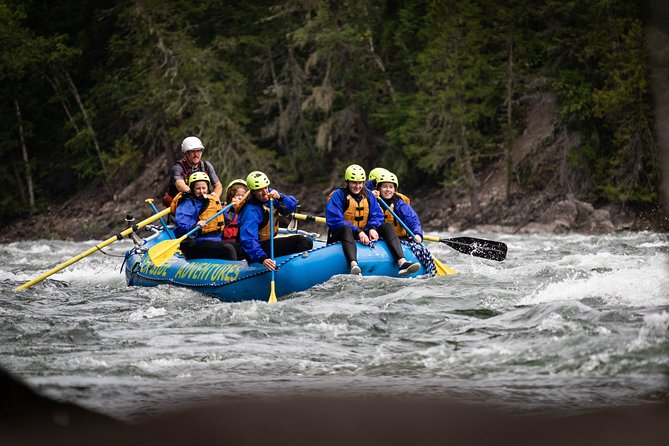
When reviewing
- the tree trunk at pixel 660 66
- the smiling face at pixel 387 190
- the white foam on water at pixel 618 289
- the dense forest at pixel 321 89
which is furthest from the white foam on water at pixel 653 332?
the dense forest at pixel 321 89

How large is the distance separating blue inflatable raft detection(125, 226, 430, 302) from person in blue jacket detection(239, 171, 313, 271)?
0.46ft

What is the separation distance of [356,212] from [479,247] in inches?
67.0

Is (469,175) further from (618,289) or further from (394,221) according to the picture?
(618,289)

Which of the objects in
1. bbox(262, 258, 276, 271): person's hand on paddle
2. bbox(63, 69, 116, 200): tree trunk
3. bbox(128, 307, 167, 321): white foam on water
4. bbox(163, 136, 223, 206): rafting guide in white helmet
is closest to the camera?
bbox(128, 307, 167, 321): white foam on water

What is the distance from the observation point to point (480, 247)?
10578 mm

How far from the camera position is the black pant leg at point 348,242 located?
29.5 ft

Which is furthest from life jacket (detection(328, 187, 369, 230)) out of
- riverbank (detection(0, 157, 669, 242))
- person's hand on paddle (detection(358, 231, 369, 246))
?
riverbank (detection(0, 157, 669, 242))

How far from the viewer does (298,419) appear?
9.54 feet

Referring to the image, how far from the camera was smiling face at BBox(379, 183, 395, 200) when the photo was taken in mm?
10312

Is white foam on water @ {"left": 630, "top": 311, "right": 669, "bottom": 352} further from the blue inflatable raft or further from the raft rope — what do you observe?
the raft rope

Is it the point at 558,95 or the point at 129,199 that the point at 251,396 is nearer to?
the point at 558,95

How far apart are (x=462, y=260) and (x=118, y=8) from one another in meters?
21.7

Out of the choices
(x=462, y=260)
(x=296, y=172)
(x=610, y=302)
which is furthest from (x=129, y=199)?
(x=610, y=302)

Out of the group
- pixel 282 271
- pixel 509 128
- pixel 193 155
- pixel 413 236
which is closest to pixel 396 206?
pixel 413 236
